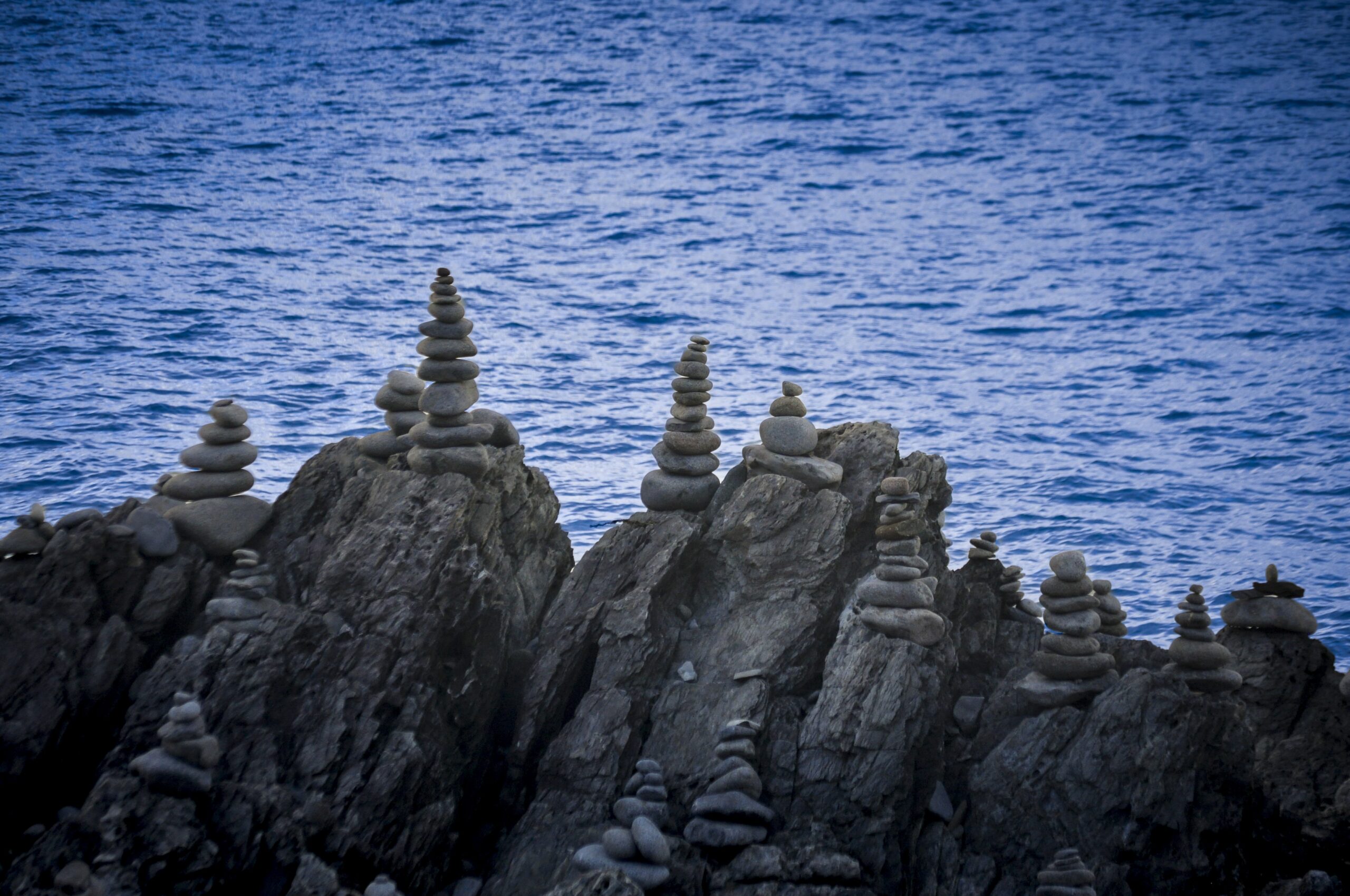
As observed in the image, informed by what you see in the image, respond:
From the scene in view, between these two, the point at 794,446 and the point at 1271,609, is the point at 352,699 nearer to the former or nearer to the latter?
the point at 794,446

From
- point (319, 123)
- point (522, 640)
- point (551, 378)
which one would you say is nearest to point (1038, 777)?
point (522, 640)

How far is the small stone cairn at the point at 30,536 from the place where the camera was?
11.6m

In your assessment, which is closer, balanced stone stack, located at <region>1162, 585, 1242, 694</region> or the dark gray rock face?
the dark gray rock face

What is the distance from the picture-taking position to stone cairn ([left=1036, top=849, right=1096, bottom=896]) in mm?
9938

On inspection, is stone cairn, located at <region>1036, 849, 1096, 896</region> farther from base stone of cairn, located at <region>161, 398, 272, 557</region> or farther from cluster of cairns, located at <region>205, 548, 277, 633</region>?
base stone of cairn, located at <region>161, 398, 272, 557</region>

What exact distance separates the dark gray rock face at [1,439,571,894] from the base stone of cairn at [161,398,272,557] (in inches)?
16.0

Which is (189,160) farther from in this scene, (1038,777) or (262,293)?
(1038,777)

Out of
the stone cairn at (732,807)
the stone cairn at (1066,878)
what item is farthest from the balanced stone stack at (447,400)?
the stone cairn at (1066,878)

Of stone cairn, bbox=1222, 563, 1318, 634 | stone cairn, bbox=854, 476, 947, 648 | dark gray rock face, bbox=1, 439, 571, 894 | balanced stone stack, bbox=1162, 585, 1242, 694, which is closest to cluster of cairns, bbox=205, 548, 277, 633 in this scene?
dark gray rock face, bbox=1, 439, 571, 894

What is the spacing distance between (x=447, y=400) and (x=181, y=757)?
180 inches

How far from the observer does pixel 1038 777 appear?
11.2 metres

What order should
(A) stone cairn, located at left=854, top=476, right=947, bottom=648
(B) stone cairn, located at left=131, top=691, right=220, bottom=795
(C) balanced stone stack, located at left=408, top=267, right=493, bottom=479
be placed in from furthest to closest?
(C) balanced stone stack, located at left=408, top=267, right=493, bottom=479
(A) stone cairn, located at left=854, top=476, right=947, bottom=648
(B) stone cairn, located at left=131, top=691, right=220, bottom=795

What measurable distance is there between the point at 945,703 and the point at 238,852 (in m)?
6.75

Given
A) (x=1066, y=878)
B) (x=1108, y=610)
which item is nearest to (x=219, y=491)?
(x=1066, y=878)
